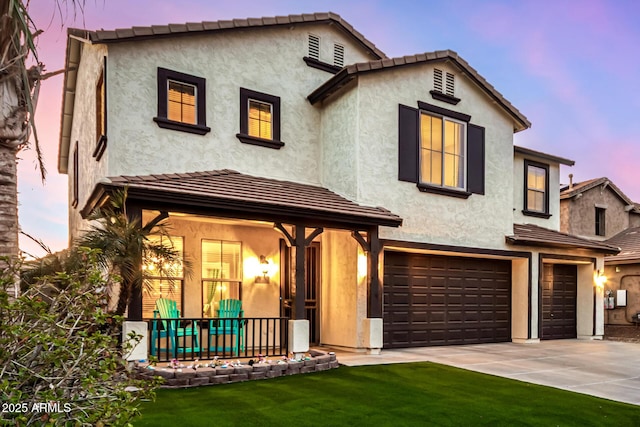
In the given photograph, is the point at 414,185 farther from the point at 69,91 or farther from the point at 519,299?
the point at 69,91

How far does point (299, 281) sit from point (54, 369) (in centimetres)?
676

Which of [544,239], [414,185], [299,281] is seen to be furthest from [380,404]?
[544,239]

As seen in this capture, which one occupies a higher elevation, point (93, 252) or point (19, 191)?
point (19, 191)

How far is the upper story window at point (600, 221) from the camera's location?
21.3m

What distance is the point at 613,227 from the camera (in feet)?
71.5

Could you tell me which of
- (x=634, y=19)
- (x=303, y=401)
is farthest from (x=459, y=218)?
(x=634, y=19)

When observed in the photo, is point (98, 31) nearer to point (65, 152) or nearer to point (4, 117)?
point (4, 117)

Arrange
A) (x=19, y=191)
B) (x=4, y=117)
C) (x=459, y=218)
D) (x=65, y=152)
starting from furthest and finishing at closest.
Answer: (x=65, y=152) < (x=459, y=218) < (x=19, y=191) < (x=4, y=117)

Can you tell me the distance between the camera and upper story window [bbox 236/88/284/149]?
11.0m

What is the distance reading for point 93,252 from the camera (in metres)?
3.25

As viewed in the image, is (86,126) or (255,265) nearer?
(255,265)

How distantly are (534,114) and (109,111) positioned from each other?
41.9 metres

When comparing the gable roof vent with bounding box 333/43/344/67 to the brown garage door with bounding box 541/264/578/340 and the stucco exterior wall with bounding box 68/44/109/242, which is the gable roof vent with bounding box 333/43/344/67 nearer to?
the stucco exterior wall with bounding box 68/44/109/242

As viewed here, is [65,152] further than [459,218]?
Yes
